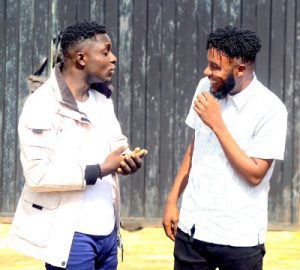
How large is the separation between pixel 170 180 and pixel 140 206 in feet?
1.23

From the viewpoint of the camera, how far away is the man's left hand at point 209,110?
378cm

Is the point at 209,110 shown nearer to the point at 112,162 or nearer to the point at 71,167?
the point at 112,162

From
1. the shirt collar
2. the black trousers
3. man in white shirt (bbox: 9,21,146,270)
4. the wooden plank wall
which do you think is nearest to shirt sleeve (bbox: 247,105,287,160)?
the shirt collar

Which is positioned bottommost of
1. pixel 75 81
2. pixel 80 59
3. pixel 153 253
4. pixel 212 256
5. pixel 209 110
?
pixel 153 253

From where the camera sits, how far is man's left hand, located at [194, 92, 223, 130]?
378 cm

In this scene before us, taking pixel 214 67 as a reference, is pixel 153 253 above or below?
below

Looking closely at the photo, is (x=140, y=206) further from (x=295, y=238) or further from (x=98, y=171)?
(x=98, y=171)

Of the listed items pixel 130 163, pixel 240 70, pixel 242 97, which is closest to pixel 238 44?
pixel 240 70

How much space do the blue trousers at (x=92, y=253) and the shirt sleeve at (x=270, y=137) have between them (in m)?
0.80

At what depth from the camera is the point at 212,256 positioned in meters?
3.89

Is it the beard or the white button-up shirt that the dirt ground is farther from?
the beard

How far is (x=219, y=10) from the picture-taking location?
7.61m

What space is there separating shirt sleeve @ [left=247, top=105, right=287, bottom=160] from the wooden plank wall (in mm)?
3822

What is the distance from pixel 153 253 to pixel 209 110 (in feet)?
11.4
